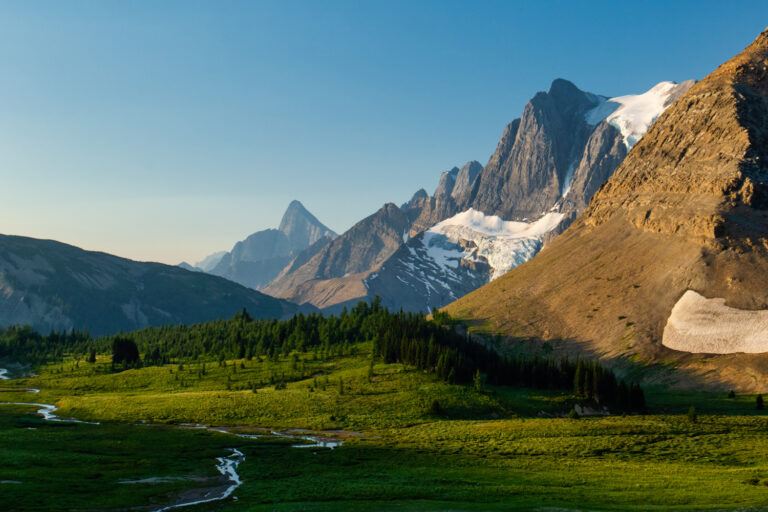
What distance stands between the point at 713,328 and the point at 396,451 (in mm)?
132588

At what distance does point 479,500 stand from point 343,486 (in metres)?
12.5

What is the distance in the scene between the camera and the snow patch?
157 metres

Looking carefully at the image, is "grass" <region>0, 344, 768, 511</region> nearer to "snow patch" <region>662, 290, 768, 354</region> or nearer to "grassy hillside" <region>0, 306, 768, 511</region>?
"grassy hillside" <region>0, 306, 768, 511</region>

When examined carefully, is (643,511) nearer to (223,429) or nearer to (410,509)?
(410,509)

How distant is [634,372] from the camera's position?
163 m

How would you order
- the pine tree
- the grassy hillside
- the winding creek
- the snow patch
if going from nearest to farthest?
the grassy hillside, the winding creek, the pine tree, the snow patch

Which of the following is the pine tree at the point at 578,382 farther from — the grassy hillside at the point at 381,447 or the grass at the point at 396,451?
the grass at the point at 396,451

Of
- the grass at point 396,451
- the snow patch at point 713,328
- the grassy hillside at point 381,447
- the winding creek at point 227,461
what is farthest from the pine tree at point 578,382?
the snow patch at point 713,328

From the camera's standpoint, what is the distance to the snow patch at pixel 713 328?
15675 cm

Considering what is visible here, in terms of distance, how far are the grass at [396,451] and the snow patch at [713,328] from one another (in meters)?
28.3

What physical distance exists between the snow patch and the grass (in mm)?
28256

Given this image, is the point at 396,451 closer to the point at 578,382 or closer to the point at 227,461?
the point at 227,461

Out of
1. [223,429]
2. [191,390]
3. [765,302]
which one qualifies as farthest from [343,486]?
[765,302]

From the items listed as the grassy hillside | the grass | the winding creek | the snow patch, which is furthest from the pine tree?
the snow patch
